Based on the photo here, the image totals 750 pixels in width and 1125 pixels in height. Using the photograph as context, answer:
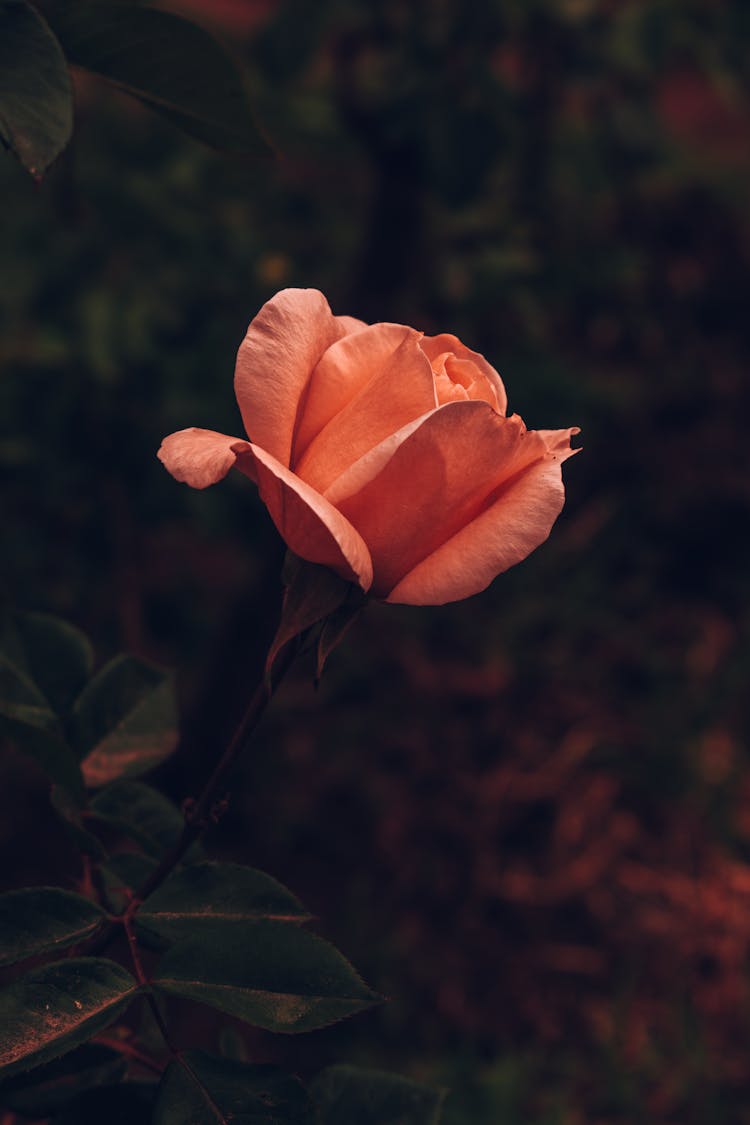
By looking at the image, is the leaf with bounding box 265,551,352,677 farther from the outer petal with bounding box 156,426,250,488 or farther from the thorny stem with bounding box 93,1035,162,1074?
the thorny stem with bounding box 93,1035,162,1074

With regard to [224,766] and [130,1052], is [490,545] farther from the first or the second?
[130,1052]

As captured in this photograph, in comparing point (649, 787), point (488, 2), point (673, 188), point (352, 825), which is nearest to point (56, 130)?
point (488, 2)

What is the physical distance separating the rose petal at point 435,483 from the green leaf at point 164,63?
22 centimetres

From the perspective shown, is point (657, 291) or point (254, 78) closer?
point (254, 78)

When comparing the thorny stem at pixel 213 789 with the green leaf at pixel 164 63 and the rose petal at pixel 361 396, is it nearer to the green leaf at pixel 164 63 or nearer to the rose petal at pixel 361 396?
the rose petal at pixel 361 396

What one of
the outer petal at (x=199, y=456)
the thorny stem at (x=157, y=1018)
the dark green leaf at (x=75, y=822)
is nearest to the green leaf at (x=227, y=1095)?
the thorny stem at (x=157, y=1018)

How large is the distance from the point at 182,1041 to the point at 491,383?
1.15 m

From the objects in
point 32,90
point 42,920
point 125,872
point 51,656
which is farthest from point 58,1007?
point 32,90

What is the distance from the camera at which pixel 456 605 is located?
2.10 m

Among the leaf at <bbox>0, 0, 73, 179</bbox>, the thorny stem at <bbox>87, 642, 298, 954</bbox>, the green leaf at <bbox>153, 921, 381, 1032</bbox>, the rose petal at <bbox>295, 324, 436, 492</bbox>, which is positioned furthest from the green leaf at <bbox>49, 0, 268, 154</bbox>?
the green leaf at <bbox>153, 921, 381, 1032</bbox>

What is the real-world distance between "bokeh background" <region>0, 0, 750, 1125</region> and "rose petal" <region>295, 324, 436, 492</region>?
67 centimetres

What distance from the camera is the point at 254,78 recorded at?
1506 mm

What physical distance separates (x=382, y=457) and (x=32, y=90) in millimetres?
210

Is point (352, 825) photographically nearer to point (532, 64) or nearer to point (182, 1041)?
point (182, 1041)
